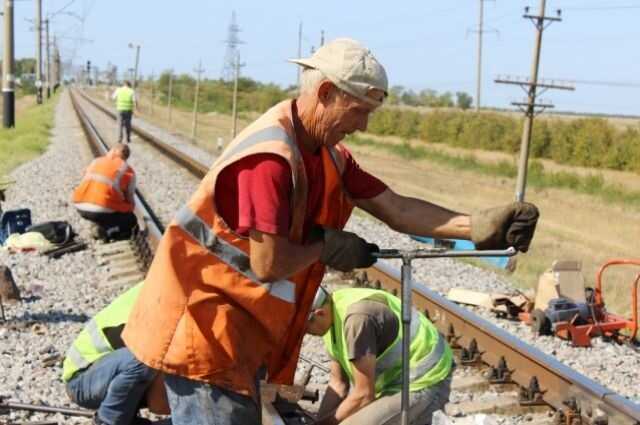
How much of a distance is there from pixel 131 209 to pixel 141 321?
352 inches

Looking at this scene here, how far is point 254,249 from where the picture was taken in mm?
2834

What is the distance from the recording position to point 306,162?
3057mm

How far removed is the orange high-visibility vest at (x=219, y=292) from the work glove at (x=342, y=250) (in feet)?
0.28

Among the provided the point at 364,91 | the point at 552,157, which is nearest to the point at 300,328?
the point at 364,91

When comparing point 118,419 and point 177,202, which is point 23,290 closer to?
point 118,419

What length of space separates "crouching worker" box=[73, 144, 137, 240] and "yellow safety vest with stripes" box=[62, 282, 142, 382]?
23.1 ft

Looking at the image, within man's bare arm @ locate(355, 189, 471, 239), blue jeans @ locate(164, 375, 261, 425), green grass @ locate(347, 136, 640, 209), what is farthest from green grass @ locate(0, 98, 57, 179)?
green grass @ locate(347, 136, 640, 209)

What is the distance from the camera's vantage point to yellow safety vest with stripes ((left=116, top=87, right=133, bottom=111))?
26275 millimetres

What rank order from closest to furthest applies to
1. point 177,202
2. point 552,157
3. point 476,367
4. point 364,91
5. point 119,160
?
point 364,91
point 476,367
point 119,160
point 177,202
point 552,157

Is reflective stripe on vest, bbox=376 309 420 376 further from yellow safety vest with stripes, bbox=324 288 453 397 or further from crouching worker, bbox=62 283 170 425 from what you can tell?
crouching worker, bbox=62 283 170 425

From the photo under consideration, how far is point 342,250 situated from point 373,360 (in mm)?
1688

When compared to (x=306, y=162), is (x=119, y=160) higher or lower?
lower

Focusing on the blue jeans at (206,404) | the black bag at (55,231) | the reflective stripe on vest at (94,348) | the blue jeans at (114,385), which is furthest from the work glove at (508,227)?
the black bag at (55,231)

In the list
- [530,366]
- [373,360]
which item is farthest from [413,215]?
[530,366]
